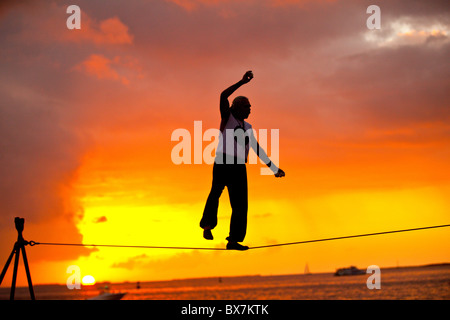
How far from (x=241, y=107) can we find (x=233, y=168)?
97 centimetres

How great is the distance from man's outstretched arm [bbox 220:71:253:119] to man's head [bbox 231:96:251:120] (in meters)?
0.20

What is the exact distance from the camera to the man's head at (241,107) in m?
7.88

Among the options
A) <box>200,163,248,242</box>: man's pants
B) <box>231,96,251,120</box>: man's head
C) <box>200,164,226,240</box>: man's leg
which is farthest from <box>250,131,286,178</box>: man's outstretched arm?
<box>200,164,226,240</box>: man's leg

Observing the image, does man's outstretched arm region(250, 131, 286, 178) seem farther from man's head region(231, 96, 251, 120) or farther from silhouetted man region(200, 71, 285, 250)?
man's head region(231, 96, 251, 120)

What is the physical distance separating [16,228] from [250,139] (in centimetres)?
413

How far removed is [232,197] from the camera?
8062 mm

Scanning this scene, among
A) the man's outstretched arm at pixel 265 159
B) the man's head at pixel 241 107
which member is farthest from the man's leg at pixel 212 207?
the man's head at pixel 241 107

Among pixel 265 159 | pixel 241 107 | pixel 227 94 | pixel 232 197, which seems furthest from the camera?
pixel 265 159

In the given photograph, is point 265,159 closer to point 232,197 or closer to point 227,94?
point 232,197

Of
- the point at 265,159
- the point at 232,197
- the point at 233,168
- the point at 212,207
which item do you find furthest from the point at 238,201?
the point at 265,159
